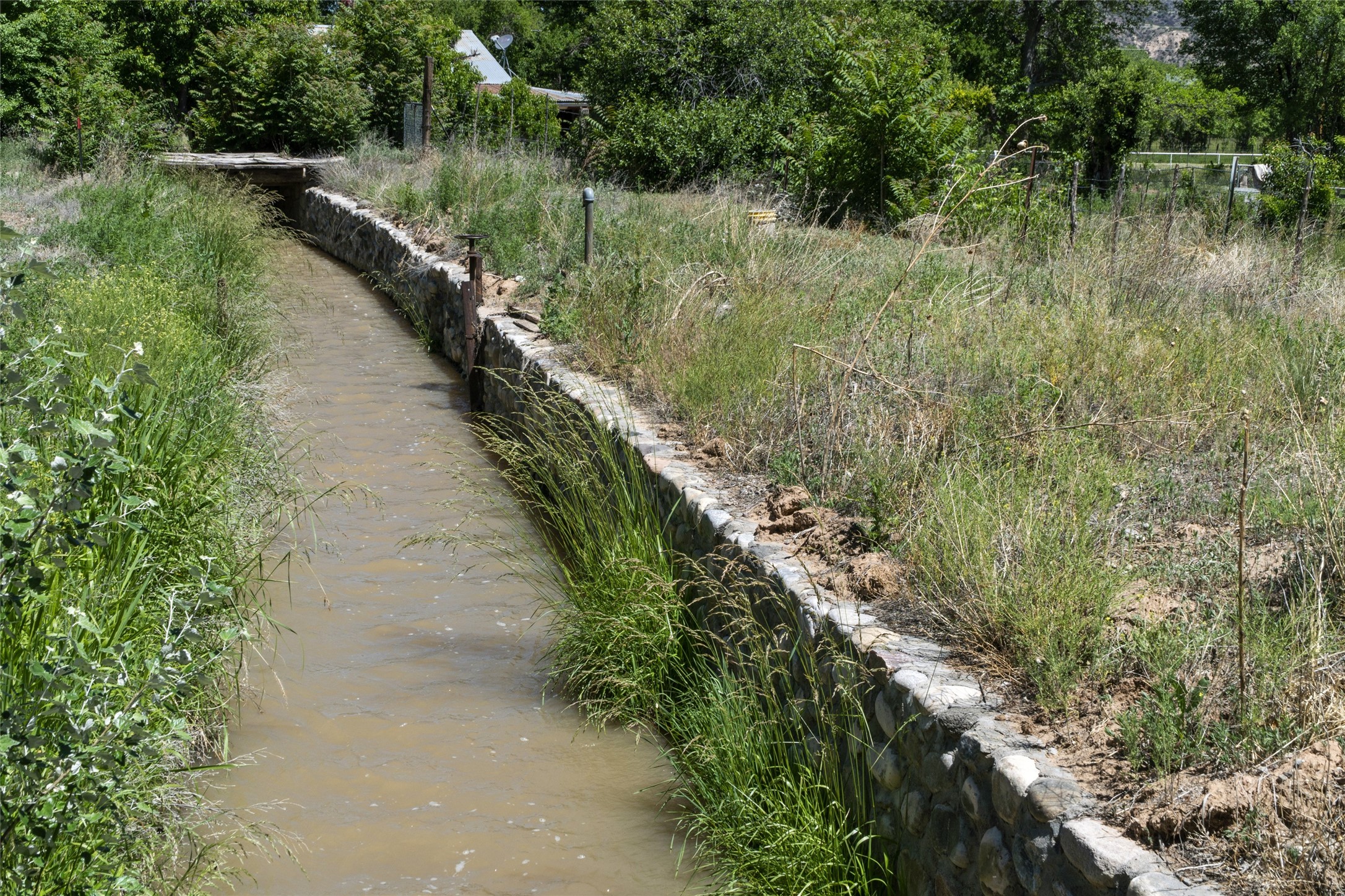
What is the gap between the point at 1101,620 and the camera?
3379mm

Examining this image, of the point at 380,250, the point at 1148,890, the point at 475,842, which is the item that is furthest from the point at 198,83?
the point at 1148,890

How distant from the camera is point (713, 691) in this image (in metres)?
4.34

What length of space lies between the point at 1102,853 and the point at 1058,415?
10.9 ft

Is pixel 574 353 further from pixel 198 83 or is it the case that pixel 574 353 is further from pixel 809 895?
pixel 198 83

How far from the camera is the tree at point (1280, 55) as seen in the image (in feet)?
111

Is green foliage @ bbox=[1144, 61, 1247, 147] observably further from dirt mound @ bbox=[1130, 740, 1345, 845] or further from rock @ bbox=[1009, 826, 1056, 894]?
rock @ bbox=[1009, 826, 1056, 894]

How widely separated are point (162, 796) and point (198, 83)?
29.5 meters

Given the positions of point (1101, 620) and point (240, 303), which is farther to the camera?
point (240, 303)

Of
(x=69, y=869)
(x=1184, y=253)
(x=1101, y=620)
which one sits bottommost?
(x=69, y=869)

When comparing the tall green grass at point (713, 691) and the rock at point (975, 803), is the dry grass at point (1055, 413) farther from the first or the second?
the tall green grass at point (713, 691)

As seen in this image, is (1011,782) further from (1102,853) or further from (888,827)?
(888,827)

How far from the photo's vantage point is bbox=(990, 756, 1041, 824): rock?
111 inches

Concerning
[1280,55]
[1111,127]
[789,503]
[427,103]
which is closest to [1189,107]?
[1280,55]

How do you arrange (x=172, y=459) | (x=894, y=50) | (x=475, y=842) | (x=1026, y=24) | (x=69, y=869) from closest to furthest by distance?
(x=69, y=869) < (x=475, y=842) < (x=172, y=459) < (x=894, y=50) < (x=1026, y=24)
